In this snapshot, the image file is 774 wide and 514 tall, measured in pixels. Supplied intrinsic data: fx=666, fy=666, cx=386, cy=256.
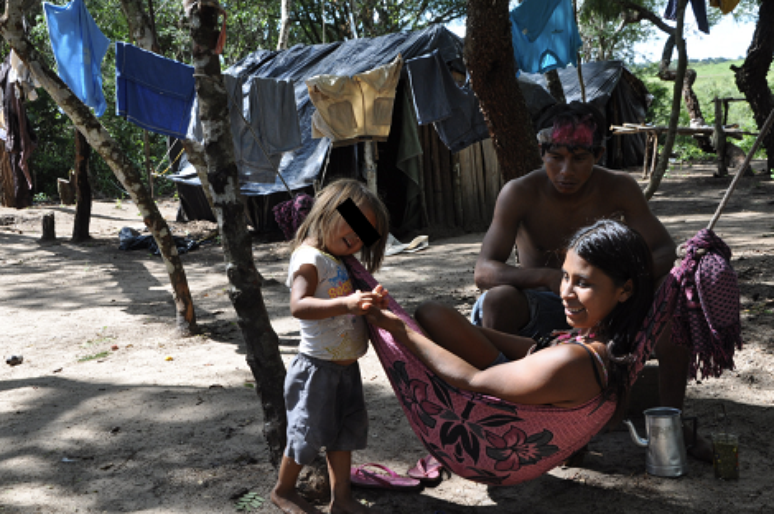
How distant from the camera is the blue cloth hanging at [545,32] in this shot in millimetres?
8938

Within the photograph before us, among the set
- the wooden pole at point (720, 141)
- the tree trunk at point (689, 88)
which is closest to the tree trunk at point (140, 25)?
the wooden pole at point (720, 141)

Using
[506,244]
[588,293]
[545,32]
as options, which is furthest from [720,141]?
[588,293]

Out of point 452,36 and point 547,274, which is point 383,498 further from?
point 452,36

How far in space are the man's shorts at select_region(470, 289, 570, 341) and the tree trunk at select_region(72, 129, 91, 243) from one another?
7.61 metres

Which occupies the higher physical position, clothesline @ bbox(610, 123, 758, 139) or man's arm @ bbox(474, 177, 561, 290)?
clothesline @ bbox(610, 123, 758, 139)

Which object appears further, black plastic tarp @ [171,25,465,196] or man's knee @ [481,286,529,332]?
black plastic tarp @ [171,25,465,196]

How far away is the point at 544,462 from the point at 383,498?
2.29 ft

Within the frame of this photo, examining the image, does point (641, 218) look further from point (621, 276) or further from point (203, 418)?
point (203, 418)

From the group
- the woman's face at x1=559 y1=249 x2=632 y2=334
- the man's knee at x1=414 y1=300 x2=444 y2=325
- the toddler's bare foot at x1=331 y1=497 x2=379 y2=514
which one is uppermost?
the woman's face at x1=559 y1=249 x2=632 y2=334

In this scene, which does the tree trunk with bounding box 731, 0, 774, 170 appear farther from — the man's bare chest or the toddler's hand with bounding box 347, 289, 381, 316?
the toddler's hand with bounding box 347, 289, 381, 316

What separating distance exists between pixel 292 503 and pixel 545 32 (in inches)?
322

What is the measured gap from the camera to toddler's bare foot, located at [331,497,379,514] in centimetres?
220

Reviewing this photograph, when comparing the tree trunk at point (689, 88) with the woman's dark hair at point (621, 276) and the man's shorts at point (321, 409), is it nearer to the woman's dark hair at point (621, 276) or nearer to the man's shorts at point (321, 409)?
the woman's dark hair at point (621, 276)

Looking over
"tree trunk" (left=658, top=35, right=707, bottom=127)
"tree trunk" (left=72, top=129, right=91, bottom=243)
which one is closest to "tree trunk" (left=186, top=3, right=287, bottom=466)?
"tree trunk" (left=72, top=129, right=91, bottom=243)
